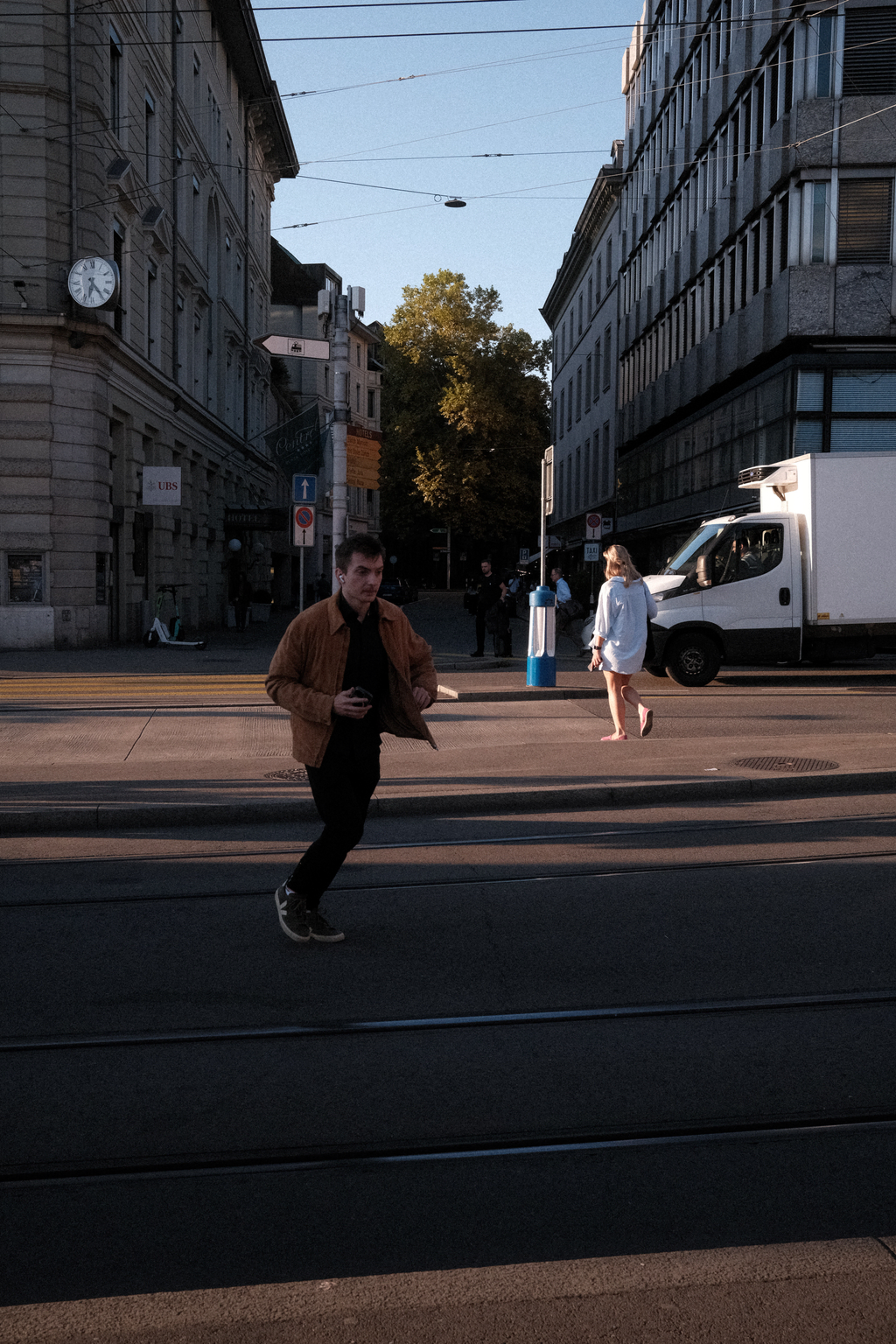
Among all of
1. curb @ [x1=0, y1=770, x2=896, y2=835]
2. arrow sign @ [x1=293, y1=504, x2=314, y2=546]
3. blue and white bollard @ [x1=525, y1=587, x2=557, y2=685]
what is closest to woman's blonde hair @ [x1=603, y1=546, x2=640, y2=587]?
curb @ [x1=0, y1=770, x2=896, y2=835]

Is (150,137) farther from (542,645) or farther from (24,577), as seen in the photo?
(542,645)

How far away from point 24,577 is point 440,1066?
22.5 metres

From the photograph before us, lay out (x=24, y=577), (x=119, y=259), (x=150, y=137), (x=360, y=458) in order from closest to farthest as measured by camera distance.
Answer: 1. (x=360, y=458)
2. (x=24, y=577)
3. (x=119, y=259)
4. (x=150, y=137)

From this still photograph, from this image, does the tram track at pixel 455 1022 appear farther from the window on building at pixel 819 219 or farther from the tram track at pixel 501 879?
the window on building at pixel 819 219

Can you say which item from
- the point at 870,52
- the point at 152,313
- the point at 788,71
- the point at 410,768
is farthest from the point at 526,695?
the point at 152,313

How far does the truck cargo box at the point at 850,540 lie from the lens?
18281 mm

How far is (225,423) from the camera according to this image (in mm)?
42781

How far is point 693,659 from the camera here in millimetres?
18250

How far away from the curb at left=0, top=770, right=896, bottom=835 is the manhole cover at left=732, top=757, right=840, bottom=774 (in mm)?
321

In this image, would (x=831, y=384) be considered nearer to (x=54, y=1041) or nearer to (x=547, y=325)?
(x=54, y=1041)

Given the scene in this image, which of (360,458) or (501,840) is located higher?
(360,458)

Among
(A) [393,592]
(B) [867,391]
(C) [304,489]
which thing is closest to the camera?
(C) [304,489]

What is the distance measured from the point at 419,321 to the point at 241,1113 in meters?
67.6

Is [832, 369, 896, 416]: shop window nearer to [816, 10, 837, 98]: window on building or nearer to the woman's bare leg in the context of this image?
[816, 10, 837, 98]: window on building
